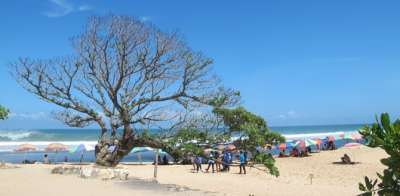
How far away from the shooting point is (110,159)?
52.5ft

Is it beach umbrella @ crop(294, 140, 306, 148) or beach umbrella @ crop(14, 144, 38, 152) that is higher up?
beach umbrella @ crop(14, 144, 38, 152)

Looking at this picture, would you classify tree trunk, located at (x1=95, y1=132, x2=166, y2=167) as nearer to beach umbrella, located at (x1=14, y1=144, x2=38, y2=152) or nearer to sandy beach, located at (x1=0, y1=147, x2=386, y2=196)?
sandy beach, located at (x1=0, y1=147, x2=386, y2=196)

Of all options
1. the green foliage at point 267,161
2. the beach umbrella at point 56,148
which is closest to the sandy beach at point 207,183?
the green foliage at point 267,161

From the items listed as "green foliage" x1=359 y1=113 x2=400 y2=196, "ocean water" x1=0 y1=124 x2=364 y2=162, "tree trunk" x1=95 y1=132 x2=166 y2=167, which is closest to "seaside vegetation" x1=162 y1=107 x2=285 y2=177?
"tree trunk" x1=95 y1=132 x2=166 y2=167

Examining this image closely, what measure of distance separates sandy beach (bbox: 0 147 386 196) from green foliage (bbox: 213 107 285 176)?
8.13 ft

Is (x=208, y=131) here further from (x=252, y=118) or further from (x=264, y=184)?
(x=264, y=184)

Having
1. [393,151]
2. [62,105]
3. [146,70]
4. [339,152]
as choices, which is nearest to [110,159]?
[62,105]

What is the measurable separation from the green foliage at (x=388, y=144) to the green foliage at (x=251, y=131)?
911 centimetres

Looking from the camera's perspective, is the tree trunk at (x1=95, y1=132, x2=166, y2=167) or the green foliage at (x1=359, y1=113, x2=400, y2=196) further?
the tree trunk at (x1=95, y1=132, x2=166, y2=167)

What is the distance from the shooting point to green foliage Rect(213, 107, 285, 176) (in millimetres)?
11930

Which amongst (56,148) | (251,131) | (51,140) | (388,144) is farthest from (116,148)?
(51,140)

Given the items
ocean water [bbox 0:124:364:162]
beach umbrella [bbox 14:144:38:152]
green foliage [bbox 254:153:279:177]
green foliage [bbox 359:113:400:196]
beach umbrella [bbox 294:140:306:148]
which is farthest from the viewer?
ocean water [bbox 0:124:364:162]

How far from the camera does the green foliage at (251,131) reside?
11.9m

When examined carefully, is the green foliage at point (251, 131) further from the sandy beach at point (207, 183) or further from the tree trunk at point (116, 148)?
the tree trunk at point (116, 148)
